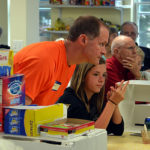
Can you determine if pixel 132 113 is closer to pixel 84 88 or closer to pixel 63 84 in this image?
pixel 84 88

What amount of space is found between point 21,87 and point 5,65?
0.12m

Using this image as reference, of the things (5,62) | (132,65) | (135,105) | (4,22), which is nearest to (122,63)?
(132,65)

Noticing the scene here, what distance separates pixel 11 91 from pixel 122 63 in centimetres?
188

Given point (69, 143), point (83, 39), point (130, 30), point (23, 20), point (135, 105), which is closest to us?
point (69, 143)

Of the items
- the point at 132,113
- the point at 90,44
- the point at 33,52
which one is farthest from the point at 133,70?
the point at 33,52

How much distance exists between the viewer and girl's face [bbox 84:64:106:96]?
7.89ft

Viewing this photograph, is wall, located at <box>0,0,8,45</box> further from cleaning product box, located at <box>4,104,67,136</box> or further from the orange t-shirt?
cleaning product box, located at <box>4,104,67,136</box>

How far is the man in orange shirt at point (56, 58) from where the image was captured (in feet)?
5.88

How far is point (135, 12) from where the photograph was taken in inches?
241

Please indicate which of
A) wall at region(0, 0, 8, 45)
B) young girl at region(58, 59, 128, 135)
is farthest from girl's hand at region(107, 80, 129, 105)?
wall at region(0, 0, 8, 45)

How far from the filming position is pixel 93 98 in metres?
2.48

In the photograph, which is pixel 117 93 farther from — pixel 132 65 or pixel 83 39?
pixel 132 65

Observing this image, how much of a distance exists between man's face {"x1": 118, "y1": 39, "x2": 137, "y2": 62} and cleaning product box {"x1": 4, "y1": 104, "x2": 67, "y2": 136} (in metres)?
1.87

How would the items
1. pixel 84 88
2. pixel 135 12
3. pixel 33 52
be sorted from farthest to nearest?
pixel 135 12 < pixel 84 88 < pixel 33 52
